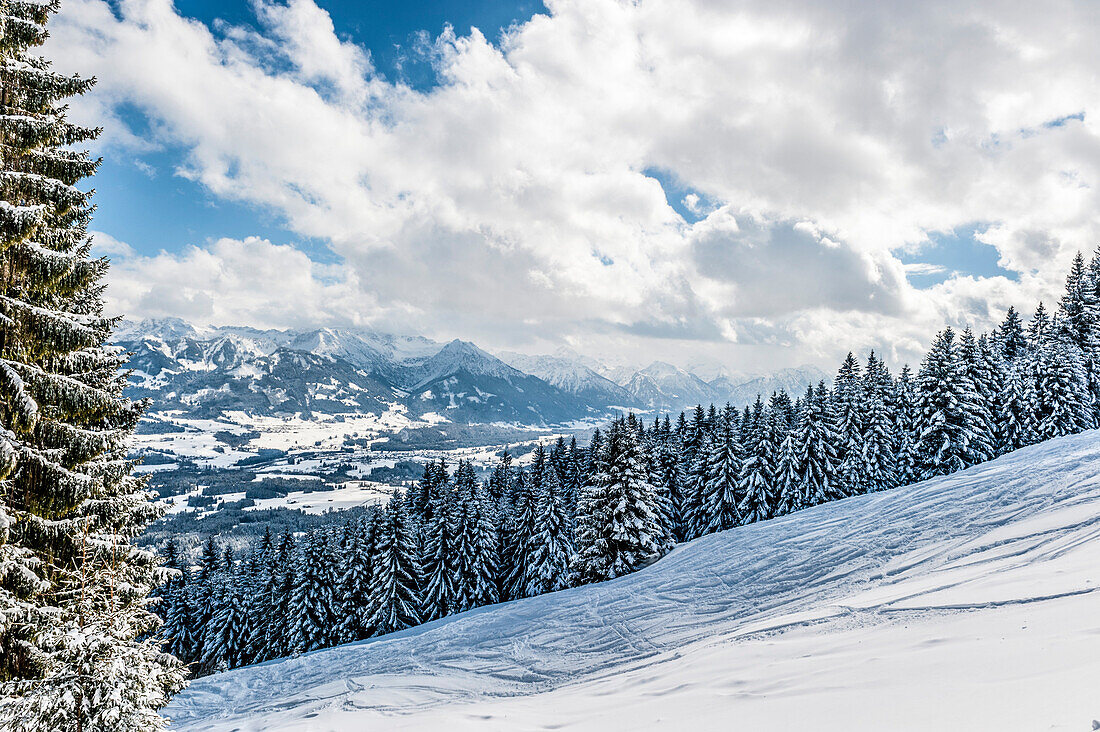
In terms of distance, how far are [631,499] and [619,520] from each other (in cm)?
142

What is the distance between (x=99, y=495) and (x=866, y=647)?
44.1ft

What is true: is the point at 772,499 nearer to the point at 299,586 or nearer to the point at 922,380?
the point at 922,380

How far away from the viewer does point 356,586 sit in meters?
39.5

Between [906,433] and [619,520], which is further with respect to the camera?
[906,433]

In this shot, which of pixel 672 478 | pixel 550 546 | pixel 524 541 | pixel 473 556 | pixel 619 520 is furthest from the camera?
pixel 672 478

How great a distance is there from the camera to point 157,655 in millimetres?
9375

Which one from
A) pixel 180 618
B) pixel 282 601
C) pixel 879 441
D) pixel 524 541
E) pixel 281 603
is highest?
pixel 879 441

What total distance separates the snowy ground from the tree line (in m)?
8.99

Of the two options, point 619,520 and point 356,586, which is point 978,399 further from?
point 356,586

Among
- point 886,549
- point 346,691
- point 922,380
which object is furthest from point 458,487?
point 922,380

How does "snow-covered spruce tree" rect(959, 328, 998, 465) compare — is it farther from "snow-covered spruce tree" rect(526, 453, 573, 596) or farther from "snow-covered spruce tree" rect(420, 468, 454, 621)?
"snow-covered spruce tree" rect(420, 468, 454, 621)

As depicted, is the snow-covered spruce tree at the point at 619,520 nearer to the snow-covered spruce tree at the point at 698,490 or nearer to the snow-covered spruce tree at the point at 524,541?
the snow-covered spruce tree at the point at 524,541

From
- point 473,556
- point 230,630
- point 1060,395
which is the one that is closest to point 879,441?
point 1060,395

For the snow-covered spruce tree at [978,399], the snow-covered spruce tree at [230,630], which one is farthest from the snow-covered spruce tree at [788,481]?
the snow-covered spruce tree at [230,630]
